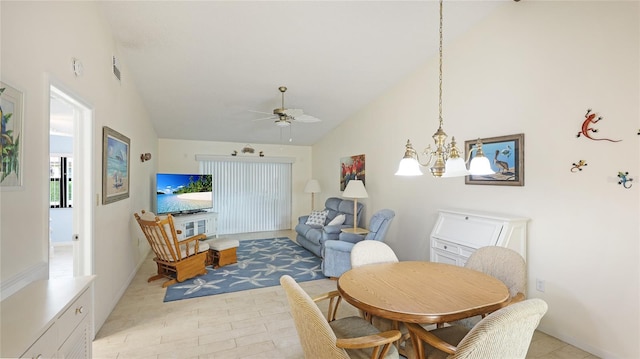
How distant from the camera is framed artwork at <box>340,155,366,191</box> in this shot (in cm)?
559

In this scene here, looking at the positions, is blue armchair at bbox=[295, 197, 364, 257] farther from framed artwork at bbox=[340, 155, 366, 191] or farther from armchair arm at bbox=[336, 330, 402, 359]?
armchair arm at bbox=[336, 330, 402, 359]

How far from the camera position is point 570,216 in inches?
101

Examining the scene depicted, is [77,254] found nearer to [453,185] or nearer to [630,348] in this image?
[453,185]

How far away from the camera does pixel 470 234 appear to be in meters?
3.08

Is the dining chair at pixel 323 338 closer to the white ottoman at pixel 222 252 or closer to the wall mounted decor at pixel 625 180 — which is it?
the wall mounted decor at pixel 625 180

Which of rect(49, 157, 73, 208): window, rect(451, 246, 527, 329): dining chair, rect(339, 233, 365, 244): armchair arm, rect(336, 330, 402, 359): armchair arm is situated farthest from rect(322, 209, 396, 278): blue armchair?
rect(49, 157, 73, 208): window

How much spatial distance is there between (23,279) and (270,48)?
10.2 feet

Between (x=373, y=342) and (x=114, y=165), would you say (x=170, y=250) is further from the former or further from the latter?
(x=373, y=342)

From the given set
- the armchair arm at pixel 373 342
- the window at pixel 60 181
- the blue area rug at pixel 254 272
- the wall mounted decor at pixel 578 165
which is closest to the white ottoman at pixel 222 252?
the blue area rug at pixel 254 272

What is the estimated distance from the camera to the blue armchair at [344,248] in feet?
12.7

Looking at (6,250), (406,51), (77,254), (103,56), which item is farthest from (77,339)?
(406,51)

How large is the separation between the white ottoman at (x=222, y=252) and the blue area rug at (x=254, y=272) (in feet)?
0.30

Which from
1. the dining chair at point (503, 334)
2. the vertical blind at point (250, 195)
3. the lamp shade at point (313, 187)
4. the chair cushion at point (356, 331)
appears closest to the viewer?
the dining chair at point (503, 334)

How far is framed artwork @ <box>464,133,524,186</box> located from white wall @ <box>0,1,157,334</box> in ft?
10.9
